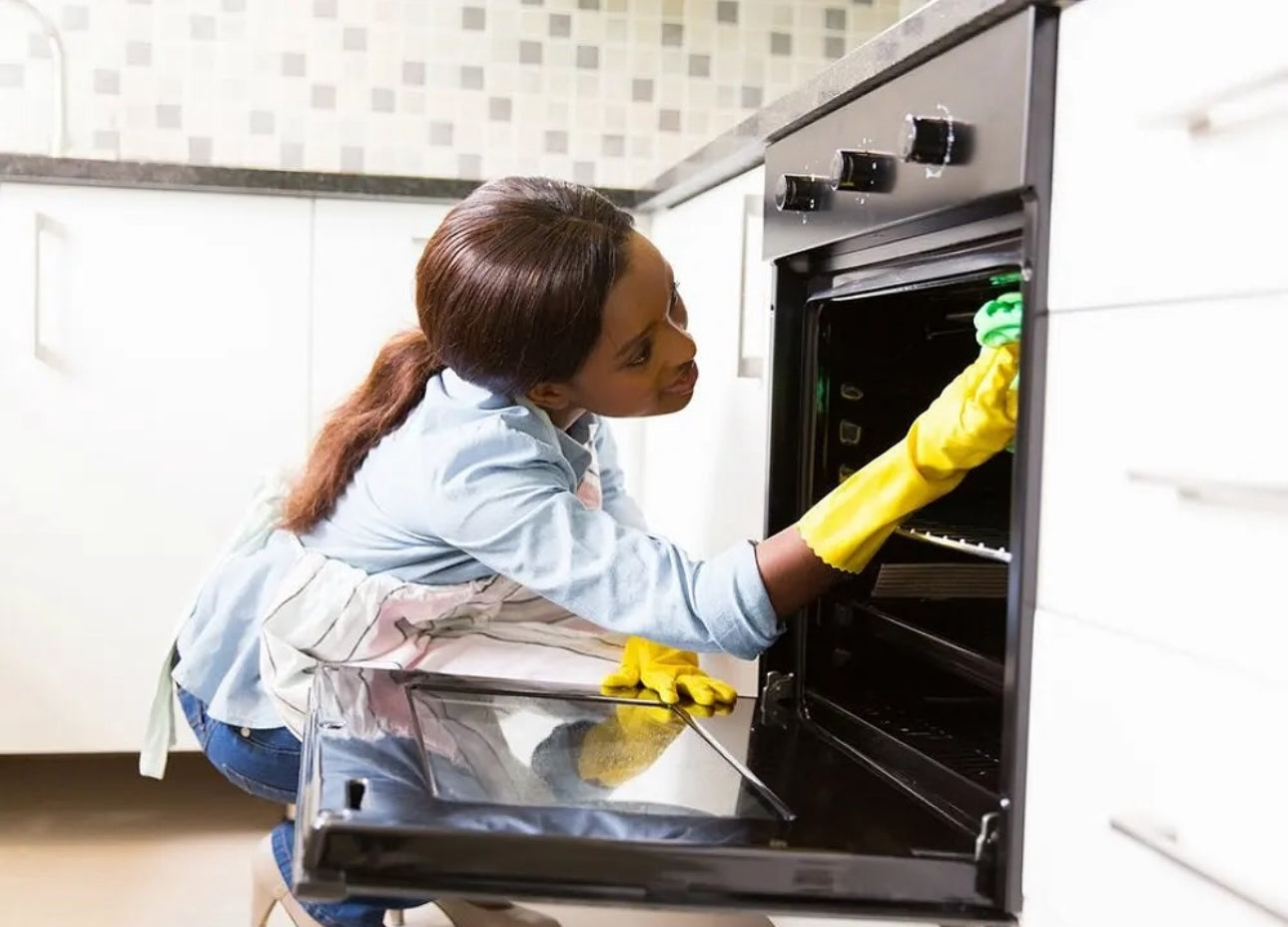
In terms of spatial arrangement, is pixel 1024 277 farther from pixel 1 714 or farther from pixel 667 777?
pixel 1 714

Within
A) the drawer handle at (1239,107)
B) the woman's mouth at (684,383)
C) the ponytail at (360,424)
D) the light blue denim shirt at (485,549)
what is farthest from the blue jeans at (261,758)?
the drawer handle at (1239,107)

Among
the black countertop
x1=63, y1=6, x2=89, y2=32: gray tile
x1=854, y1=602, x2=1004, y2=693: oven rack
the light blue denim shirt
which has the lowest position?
x1=854, y1=602, x2=1004, y2=693: oven rack

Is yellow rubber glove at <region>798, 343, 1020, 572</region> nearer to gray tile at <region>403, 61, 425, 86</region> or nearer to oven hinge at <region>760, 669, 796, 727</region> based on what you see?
oven hinge at <region>760, 669, 796, 727</region>

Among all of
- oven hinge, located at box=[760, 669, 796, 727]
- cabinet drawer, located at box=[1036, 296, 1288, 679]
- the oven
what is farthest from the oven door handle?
oven hinge, located at box=[760, 669, 796, 727]

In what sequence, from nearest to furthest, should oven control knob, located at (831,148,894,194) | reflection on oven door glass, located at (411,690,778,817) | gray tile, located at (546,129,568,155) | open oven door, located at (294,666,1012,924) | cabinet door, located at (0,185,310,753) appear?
open oven door, located at (294,666,1012,924) → reflection on oven door glass, located at (411,690,778,817) → oven control knob, located at (831,148,894,194) → cabinet door, located at (0,185,310,753) → gray tile, located at (546,129,568,155)

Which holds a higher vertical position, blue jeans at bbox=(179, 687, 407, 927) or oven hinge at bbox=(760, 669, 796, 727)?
oven hinge at bbox=(760, 669, 796, 727)

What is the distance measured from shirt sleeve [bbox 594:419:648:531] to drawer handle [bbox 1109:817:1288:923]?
97cm

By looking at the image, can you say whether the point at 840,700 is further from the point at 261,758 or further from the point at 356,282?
the point at 356,282

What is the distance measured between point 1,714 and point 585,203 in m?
1.28

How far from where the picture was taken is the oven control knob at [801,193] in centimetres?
120

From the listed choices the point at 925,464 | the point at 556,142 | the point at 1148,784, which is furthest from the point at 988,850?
the point at 556,142

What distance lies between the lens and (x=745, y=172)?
1610mm

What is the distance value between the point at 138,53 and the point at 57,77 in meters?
0.14

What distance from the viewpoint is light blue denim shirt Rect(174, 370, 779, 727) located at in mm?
1154
